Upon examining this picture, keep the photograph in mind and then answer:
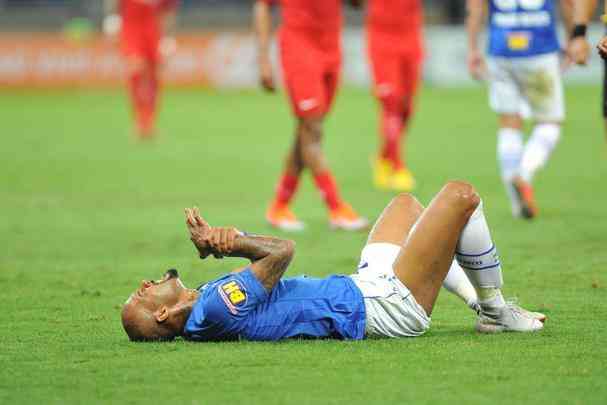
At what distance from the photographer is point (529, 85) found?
39.0 ft

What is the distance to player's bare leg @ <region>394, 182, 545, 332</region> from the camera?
253 inches

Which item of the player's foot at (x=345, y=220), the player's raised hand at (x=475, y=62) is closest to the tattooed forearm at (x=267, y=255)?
the player's foot at (x=345, y=220)

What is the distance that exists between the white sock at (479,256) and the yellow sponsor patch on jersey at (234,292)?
3.54 ft

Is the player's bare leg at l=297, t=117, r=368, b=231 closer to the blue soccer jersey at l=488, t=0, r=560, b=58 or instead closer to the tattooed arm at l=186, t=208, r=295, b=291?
the blue soccer jersey at l=488, t=0, r=560, b=58

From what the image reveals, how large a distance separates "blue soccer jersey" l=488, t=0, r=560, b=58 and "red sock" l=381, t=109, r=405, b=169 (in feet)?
9.99

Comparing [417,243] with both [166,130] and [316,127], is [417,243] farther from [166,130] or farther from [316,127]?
[166,130]

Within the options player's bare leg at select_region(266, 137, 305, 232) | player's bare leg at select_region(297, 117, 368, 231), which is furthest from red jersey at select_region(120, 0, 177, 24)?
player's bare leg at select_region(297, 117, 368, 231)

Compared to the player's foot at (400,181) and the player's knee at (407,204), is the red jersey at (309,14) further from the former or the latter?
the player's knee at (407,204)

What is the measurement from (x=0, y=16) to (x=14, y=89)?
5713 mm

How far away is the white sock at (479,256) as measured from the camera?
21.2ft

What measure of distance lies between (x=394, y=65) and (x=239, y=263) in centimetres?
563

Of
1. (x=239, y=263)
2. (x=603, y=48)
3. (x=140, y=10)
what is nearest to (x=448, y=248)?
(x=603, y=48)

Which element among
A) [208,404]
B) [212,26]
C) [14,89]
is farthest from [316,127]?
[212,26]

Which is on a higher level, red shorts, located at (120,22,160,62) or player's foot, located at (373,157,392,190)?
red shorts, located at (120,22,160,62)
